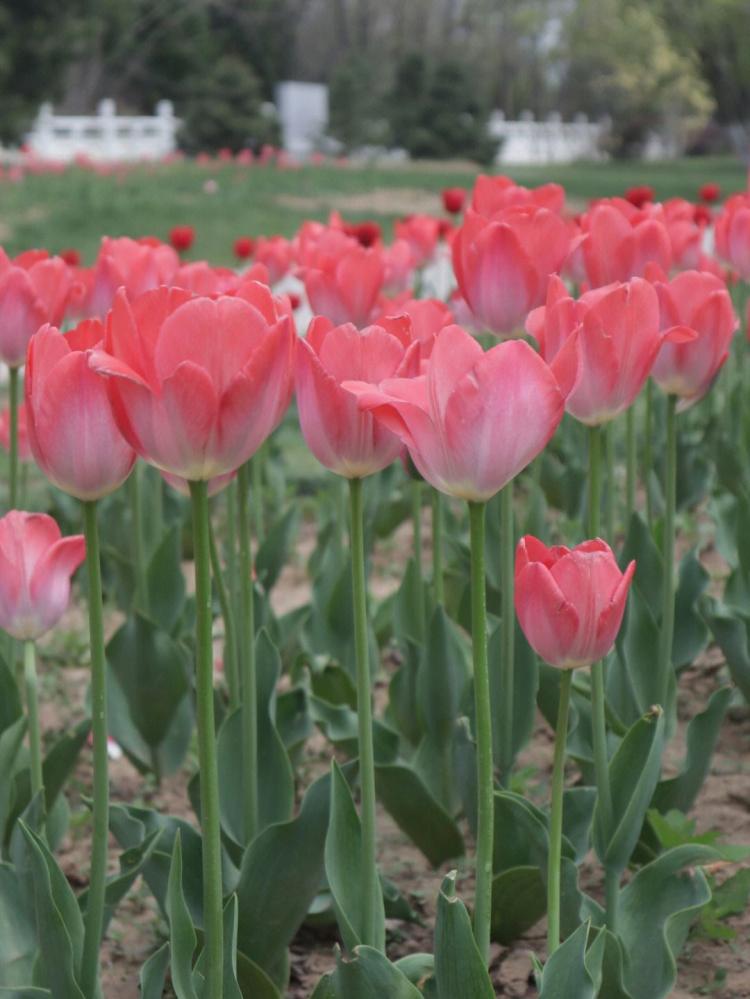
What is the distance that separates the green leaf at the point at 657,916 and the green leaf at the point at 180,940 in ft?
1.88

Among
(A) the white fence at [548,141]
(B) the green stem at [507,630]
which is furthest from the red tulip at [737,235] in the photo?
(A) the white fence at [548,141]

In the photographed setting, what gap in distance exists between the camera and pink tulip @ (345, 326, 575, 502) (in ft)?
4.10

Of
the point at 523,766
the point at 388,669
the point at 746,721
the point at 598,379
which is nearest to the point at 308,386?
the point at 598,379

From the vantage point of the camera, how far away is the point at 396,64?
41.2 metres

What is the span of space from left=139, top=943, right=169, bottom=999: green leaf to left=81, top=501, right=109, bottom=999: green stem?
55 millimetres

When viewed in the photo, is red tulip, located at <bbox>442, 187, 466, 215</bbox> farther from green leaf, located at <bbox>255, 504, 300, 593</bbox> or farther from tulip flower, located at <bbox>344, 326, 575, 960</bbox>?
tulip flower, located at <bbox>344, 326, 575, 960</bbox>

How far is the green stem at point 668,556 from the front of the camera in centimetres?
205

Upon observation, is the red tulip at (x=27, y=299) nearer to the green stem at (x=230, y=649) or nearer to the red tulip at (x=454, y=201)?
the green stem at (x=230, y=649)

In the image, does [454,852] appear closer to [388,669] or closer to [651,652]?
[651,652]

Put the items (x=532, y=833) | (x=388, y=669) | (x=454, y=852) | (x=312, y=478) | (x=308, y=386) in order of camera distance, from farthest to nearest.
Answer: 1. (x=312, y=478)
2. (x=388, y=669)
3. (x=454, y=852)
4. (x=532, y=833)
5. (x=308, y=386)

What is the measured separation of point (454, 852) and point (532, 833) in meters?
0.52

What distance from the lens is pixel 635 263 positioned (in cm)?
222

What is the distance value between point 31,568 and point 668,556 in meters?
0.90

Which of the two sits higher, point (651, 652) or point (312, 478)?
point (651, 652)
